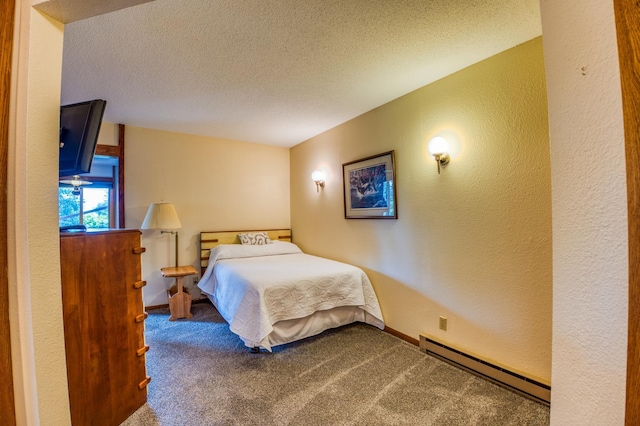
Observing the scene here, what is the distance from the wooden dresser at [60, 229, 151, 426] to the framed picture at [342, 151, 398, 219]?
6.94 feet

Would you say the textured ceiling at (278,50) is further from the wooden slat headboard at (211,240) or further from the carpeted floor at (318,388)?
the carpeted floor at (318,388)

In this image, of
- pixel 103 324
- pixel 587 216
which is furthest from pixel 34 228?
pixel 587 216

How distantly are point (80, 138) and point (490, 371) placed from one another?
2.86m

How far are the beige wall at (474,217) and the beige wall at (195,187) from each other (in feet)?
6.27

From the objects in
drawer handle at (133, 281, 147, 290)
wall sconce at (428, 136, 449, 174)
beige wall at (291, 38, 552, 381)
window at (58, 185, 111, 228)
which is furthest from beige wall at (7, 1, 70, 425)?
window at (58, 185, 111, 228)

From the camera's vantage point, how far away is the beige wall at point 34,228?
82 centimetres

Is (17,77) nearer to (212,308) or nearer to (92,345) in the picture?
(92,345)

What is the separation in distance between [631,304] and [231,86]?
2646mm

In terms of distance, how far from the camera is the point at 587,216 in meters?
0.56

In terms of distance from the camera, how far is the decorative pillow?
3.84 m

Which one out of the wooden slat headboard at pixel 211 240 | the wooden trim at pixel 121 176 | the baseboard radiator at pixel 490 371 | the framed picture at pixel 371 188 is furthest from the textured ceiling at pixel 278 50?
the baseboard radiator at pixel 490 371

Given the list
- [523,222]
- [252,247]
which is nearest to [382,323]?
[523,222]

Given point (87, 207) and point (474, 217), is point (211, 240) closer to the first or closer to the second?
point (87, 207)

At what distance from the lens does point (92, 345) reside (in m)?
1.38
